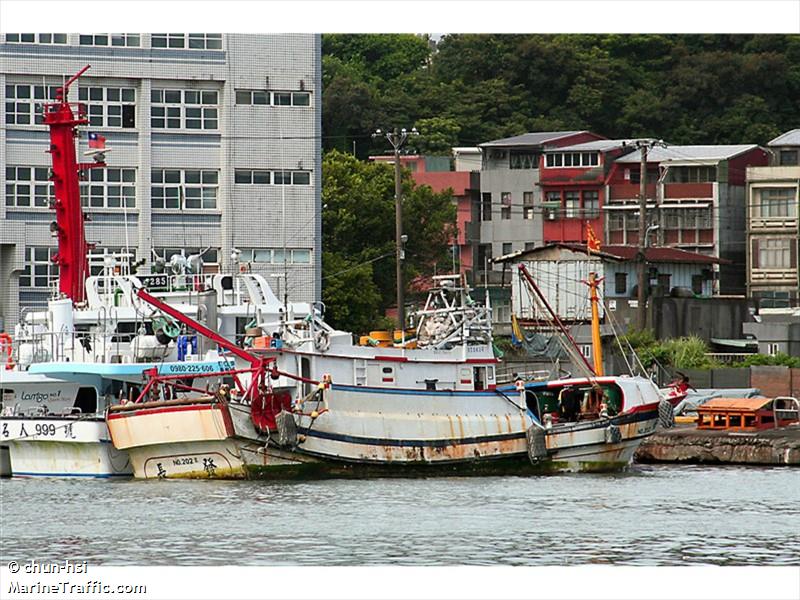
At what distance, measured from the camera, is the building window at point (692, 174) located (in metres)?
78.1

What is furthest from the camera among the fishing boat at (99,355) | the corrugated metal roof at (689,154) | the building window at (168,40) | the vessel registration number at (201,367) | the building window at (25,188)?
the corrugated metal roof at (689,154)

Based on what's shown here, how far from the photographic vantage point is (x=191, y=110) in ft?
208

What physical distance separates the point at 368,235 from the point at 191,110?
41.3 ft

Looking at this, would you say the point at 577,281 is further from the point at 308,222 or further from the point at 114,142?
the point at 114,142

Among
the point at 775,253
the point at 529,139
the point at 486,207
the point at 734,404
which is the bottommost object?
the point at 734,404

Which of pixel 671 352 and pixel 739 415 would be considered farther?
pixel 671 352

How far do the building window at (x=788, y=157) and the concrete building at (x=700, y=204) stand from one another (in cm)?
120

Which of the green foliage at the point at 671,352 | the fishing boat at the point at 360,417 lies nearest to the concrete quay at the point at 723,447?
the fishing boat at the point at 360,417

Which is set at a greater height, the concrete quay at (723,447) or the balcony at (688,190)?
the balcony at (688,190)

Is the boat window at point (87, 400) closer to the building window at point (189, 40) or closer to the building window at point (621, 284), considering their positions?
the building window at point (189, 40)

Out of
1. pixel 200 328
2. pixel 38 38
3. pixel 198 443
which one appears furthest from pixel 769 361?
pixel 198 443

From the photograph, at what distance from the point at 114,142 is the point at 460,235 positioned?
25.5 meters

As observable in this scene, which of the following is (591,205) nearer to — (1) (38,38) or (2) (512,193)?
(2) (512,193)

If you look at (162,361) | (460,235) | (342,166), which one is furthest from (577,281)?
(162,361)
